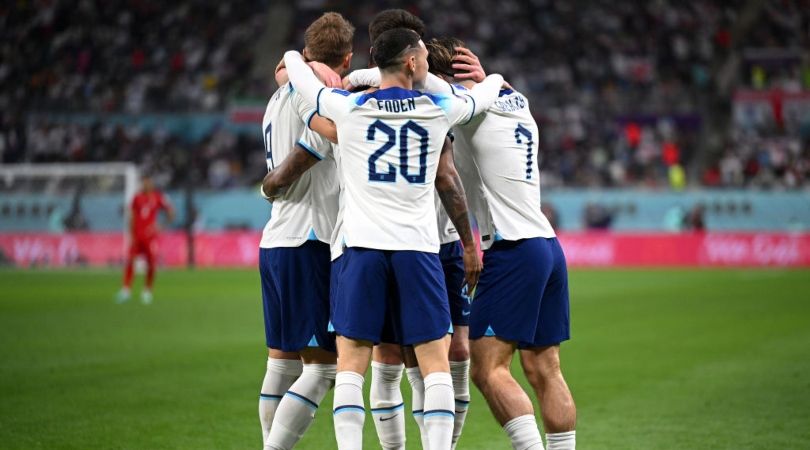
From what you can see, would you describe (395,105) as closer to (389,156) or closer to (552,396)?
(389,156)

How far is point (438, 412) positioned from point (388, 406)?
673 mm

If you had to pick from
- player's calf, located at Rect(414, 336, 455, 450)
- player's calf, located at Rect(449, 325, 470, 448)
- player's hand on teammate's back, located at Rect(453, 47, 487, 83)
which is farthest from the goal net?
player's calf, located at Rect(414, 336, 455, 450)

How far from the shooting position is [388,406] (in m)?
5.92

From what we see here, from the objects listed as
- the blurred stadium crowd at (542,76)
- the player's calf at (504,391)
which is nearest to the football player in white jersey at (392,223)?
the player's calf at (504,391)

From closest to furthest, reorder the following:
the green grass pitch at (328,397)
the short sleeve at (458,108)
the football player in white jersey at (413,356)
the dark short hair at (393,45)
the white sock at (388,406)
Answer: the dark short hair at (393,45) < the short sleeve at (458,108) < the football player in white jersey at (413,356) < the white sock at (388,406) < the green grass pitch at (328,397)

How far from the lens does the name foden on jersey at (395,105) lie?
5270mm

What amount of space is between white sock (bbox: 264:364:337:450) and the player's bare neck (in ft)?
5.13

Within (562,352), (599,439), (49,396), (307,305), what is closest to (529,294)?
(307,305)

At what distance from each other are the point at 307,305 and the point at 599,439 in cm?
271

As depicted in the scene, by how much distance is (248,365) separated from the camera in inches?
453

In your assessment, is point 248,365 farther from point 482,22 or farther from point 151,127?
point 482,22

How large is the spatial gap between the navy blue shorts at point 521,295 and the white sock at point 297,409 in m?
0.87

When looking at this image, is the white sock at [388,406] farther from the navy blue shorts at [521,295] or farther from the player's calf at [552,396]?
the player's calf at [552,396]

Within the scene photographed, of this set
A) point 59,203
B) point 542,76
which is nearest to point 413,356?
point 59,203
